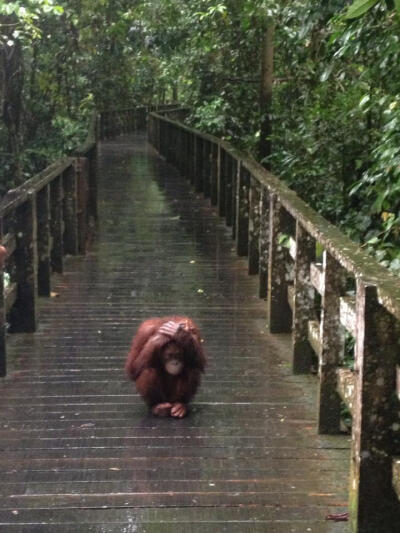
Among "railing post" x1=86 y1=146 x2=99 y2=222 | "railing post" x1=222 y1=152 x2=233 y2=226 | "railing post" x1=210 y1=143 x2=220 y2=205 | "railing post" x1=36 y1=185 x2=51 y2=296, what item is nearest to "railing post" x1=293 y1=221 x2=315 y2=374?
"railing post" x1=36 y1=185 x2=51 y2=296

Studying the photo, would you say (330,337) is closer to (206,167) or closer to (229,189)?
(229,189)

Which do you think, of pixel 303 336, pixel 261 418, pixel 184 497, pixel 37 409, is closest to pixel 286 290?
pixel 303 336

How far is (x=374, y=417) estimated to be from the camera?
3.13m

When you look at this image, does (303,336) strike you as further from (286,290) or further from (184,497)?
(184,497)

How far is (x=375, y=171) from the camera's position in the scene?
18.6ft

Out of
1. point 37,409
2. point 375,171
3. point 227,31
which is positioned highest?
point 227,31

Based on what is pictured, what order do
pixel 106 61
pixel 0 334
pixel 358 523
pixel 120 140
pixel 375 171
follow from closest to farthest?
pixel 358 523, pixel 0 334, pixel 375 171, pixel 106 61, pixel 120 140

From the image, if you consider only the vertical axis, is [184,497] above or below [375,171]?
below

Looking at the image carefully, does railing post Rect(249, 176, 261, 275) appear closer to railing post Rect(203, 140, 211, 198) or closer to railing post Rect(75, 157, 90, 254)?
railing post Rect(75, 157, 90, 254)

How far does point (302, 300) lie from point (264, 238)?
2.04 metres

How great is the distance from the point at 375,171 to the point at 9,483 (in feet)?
10.1

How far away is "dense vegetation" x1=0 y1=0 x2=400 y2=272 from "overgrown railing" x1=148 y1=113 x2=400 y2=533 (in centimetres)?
50

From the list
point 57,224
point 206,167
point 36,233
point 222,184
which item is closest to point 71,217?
point 57,224

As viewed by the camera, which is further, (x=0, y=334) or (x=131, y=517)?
(x=0, y=334)
